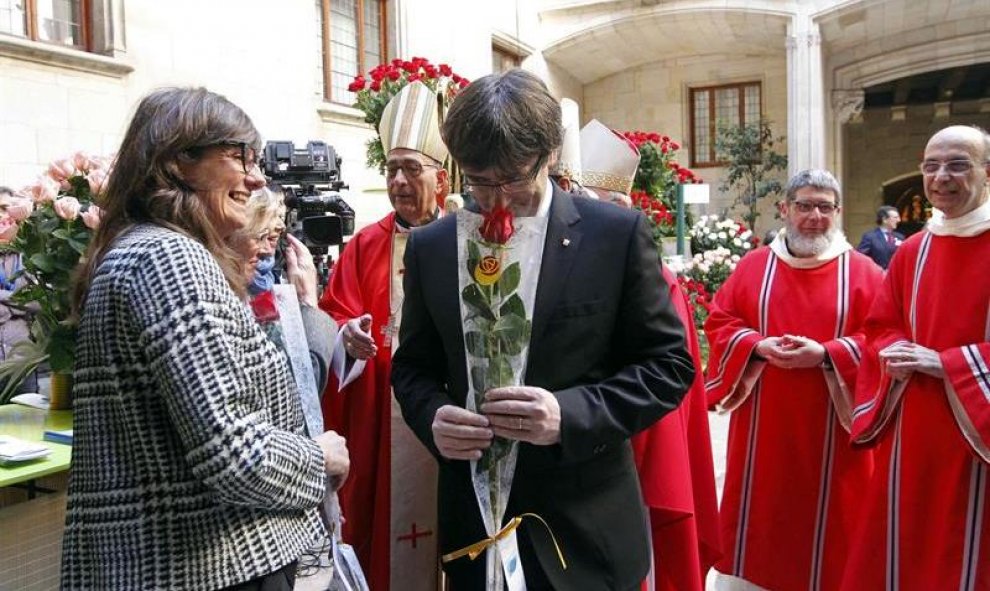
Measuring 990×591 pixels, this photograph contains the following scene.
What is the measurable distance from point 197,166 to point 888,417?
2.53m

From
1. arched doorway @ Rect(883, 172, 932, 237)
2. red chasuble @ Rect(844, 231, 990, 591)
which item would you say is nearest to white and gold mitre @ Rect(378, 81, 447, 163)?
red chasuble @ Rect(844, 231, 990, 591)

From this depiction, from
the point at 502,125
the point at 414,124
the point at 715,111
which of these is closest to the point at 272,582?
the point at 502,125

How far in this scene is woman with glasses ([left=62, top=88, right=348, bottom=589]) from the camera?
132 cm

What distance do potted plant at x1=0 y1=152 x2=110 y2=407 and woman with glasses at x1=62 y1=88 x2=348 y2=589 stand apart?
1.10m

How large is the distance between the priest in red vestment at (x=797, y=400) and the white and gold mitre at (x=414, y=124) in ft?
4.95

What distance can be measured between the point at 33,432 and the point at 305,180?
1.23m

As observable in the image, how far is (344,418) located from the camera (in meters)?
2.98

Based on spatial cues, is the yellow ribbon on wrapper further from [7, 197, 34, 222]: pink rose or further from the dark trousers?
[7, 197, 34, 222]: pink rose

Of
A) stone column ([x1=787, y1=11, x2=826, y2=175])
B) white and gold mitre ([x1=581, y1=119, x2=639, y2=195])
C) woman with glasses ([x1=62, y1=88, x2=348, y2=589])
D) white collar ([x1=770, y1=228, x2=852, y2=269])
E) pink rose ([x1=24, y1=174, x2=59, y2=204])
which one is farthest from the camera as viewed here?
stone column ([x1=787, y1=11, x2=826, y2=175])

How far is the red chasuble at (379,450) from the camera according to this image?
2557 mm

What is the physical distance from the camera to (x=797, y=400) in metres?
3.53

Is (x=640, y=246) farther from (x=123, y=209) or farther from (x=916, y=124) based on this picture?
(x=916, y=124)

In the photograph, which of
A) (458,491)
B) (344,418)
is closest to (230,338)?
(458,491)

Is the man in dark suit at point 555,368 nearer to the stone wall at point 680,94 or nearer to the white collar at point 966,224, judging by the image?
the white collar at point 966,224
